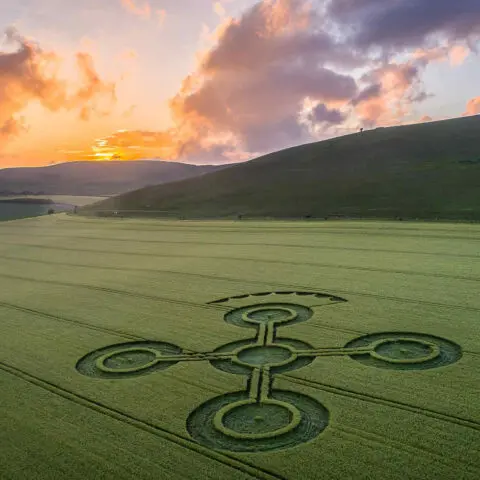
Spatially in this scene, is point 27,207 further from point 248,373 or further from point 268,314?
point 248,373

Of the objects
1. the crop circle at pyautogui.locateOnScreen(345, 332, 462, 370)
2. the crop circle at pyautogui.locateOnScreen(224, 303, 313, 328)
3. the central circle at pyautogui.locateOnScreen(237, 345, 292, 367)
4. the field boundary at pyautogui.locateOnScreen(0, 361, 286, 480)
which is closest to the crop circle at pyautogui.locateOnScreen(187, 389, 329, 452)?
the field boundary at pyautogui.locateOnScreen(0, 361, 286, 480)

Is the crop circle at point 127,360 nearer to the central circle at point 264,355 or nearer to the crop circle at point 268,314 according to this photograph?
the central circle at point 264,355

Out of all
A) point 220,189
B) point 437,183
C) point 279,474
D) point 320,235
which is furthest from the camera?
point 220,189

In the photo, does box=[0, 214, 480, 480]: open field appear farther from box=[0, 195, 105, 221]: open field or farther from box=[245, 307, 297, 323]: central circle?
box=[0, 195, 105, 221]: open field

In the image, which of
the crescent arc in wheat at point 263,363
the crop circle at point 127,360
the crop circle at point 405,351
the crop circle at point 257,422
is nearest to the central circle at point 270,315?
the crescent arc in wheat at point 263,363

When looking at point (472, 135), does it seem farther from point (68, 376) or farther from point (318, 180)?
point (68, 376)

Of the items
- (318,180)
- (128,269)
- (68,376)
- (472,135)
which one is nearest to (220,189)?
(318,180)
